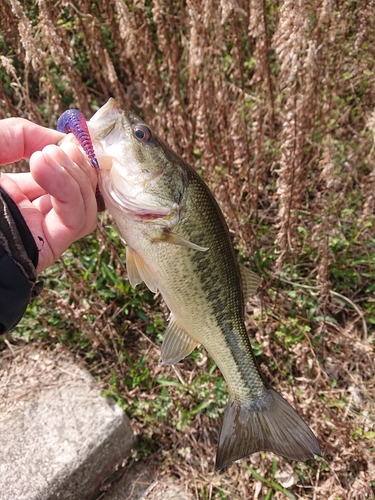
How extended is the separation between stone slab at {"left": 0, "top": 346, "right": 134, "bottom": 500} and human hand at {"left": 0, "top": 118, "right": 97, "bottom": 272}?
148 centimetres

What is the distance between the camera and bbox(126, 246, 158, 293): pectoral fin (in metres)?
2.06

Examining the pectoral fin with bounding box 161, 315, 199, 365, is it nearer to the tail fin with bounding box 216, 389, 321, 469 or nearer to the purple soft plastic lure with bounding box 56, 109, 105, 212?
the tail fin with bounding box 216, 389, 321, 469

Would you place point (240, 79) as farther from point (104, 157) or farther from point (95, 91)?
point (104, 157)

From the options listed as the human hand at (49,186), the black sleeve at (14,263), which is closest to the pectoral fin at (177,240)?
the human hand at (49,186)

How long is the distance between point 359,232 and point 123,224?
7.12 feet

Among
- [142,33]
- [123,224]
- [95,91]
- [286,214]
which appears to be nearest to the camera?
[123,224]

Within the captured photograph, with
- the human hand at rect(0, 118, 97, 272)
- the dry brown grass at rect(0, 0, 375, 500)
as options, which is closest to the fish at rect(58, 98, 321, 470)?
the human hand at rect(0, 118, 97, 272)

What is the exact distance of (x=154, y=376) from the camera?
341 cm

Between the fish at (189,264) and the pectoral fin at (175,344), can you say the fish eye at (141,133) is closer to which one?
the fish at (189,264)

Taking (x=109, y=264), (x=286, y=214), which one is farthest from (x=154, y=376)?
(x=286, y=214)

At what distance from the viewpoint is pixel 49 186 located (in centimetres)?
168

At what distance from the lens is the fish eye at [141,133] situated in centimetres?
194

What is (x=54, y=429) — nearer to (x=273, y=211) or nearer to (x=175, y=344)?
(x=175, y=344)

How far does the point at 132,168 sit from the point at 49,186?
1.32 feet
